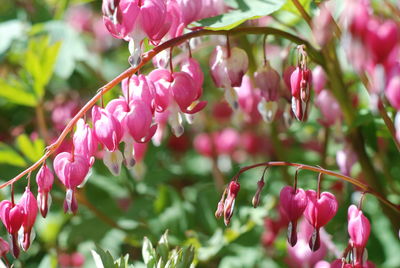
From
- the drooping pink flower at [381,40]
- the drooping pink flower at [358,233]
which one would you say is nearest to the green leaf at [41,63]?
the drooping pink flower at [358,233]

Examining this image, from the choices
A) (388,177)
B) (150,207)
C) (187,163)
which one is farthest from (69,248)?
(388,177)

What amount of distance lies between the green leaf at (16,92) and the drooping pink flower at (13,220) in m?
0.77

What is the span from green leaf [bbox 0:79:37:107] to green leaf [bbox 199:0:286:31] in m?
0.79

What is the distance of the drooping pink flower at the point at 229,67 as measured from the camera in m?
1.22

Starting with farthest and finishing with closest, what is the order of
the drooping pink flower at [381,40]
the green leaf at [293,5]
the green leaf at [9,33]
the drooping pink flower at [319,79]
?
the green leaf at [9,33], the drooping pink flower at [319,79], the green leaf at [293,5], the drooping pink flower at [381,40]

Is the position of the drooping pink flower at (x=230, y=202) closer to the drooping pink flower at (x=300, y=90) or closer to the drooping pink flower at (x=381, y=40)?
the drooping pink flower at (x=300, y=90)

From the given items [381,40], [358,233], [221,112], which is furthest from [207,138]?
[381,40]

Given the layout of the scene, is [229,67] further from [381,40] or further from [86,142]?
[381,40]

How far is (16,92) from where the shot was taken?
71.8 inches

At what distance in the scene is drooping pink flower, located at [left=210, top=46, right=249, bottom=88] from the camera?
1224mm

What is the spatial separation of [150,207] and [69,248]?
0.40 m

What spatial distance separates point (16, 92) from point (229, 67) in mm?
831

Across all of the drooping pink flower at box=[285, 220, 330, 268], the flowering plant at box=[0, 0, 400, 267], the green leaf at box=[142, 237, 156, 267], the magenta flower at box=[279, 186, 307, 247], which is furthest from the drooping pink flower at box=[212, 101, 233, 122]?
the magenta flower at box=[279, 186, 307, 247]

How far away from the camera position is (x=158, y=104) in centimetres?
116
